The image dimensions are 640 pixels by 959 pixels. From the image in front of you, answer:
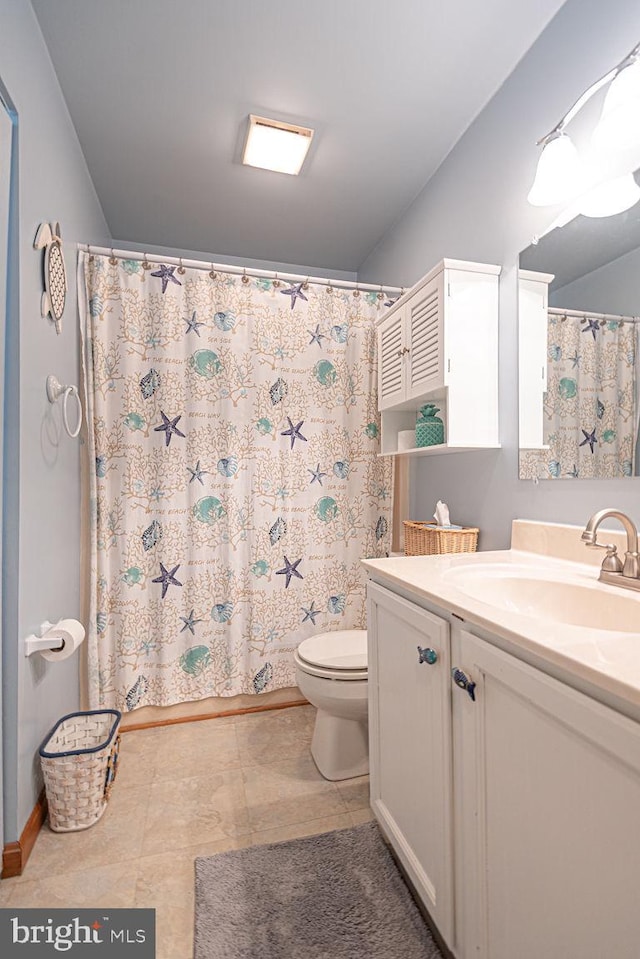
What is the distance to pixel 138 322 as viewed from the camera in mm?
1980

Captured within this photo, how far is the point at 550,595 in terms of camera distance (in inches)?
45.8

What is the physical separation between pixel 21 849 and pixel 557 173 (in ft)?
7.99

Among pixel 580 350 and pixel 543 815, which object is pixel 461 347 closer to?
pixel 580 350

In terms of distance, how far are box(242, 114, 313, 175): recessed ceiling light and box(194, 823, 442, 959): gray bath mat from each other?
256 centimetres

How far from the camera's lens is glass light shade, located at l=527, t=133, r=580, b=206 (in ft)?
4.23

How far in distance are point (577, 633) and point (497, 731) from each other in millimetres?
229

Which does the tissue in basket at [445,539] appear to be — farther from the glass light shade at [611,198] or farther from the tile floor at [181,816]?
the glass light shade at [611,198]

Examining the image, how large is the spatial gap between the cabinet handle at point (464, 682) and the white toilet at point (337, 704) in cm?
74

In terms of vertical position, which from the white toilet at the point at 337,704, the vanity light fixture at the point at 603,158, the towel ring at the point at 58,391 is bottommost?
the white toilet at the point at 337,704

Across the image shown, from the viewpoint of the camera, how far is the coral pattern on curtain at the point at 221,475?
1.96 metres

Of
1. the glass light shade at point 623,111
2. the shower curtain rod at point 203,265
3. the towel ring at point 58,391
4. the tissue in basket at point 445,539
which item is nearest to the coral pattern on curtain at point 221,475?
the shower curtain rod at point 203,265

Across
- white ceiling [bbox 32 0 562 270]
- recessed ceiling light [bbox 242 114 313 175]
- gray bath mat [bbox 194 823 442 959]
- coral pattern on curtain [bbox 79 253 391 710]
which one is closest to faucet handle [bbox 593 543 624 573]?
gray bath mat [bbox 194 823 442 959]

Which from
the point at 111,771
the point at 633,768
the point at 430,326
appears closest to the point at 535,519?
the point at 430,326

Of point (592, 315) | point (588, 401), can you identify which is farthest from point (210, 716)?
point (592, 315)
